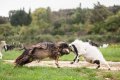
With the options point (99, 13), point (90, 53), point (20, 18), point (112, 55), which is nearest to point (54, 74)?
point (90, 53)

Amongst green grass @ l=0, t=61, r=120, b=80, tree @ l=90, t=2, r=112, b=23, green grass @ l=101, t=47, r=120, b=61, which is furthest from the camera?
tree @ l=90, t=2, r=112, b=23

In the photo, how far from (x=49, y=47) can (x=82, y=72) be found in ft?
5.69

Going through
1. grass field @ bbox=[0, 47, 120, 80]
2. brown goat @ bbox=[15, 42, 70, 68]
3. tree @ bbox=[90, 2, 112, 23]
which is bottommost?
tree @ bbox=[90, 2, 112, 23]

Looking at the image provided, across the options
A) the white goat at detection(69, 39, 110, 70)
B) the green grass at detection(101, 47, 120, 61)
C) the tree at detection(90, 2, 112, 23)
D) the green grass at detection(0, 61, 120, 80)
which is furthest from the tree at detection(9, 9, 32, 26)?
the green grass at detection(0, 61, 120, 80)

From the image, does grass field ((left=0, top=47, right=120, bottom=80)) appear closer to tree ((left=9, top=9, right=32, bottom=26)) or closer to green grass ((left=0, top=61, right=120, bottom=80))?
green grass ((left=0, top=61, right=120, bottom=80))

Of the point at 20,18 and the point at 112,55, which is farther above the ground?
the point at 112,55

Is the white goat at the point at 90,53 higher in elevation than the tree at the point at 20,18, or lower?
higher

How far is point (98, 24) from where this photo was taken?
58.6 m

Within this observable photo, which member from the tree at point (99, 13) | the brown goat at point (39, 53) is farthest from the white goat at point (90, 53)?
the tree at point (99, 13)

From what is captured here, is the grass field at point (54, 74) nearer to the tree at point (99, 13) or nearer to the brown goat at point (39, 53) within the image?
the brown goat at point (39, 53)

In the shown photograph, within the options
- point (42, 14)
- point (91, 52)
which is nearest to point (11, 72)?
point (91, 52)

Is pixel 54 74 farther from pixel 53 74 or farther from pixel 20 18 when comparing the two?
pixel 20 18

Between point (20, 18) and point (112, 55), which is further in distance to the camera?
point (20, 18)

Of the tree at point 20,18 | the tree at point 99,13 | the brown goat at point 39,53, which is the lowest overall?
the tree at point 20,18
